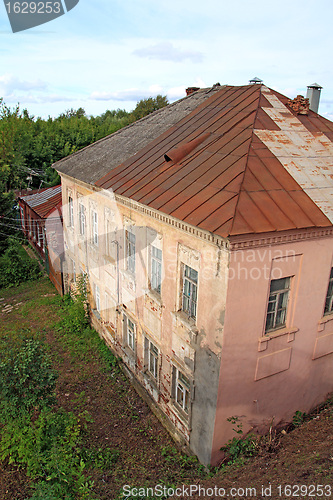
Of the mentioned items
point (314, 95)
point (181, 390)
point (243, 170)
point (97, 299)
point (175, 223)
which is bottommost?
point (97, 299)

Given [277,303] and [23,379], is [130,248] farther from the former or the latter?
[277,303]

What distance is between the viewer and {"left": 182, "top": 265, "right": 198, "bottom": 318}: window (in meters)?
7.71

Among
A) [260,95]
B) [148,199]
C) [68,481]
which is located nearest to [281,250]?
[148,199]

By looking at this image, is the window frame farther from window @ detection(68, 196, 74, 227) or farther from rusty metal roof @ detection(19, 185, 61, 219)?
rusty metal roof @ detection(19, 185, 61, 219)

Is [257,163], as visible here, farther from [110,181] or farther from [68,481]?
[68,481]

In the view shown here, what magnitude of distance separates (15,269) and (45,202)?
4.25 m

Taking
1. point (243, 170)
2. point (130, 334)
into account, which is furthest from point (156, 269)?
point (243, 170)

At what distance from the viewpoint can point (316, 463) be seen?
6.28 meters

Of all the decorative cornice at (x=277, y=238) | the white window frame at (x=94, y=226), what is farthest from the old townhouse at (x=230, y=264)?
the white window frame at (x=94, y=226)

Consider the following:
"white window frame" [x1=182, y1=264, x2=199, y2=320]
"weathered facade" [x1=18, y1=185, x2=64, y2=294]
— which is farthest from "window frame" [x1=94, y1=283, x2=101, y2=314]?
"white window frame" [x1=182, y1=264, x2=199, y2=320]

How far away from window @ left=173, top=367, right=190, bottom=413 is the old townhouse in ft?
0.09

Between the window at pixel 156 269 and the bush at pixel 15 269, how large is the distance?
43.2 ft

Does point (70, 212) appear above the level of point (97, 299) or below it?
above

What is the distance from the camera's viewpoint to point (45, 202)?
21.6m
